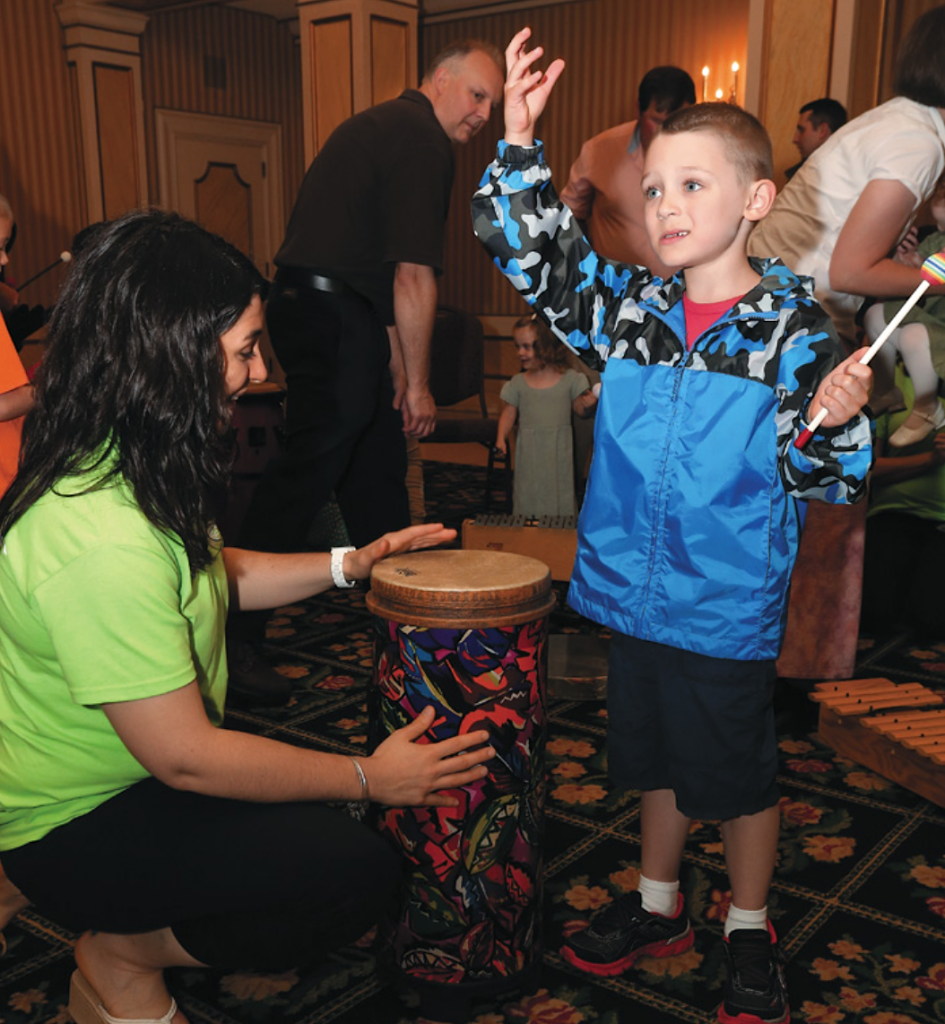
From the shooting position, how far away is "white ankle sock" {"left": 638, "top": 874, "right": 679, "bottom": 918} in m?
1.79

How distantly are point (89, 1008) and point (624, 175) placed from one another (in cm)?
278

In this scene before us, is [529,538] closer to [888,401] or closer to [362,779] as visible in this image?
[888,401]

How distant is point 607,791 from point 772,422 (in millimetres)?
1194

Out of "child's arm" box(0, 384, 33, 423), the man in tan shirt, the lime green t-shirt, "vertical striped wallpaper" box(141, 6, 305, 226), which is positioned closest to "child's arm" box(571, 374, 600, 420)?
the man in tan shirt

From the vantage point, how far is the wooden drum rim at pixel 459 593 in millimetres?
1548

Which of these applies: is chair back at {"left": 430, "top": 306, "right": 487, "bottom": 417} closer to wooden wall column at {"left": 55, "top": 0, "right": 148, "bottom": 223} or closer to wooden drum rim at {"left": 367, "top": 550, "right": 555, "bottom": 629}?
wooden wall column at {"left": 55, "top": 0, "right": 148, "bottom": 223}

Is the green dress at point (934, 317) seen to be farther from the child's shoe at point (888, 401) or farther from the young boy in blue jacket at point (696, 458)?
the young boy in blue jacket at point (696, 458)

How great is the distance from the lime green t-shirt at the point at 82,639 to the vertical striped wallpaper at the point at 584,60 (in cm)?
698

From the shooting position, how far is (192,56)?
9.06 meters

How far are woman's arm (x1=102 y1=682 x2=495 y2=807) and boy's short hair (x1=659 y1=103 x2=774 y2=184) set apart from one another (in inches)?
34.9

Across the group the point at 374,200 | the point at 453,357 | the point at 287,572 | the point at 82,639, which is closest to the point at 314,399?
the point at 374,200

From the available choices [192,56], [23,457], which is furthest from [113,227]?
[192,56]

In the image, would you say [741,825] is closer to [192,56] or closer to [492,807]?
[492,807]

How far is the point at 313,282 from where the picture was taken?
290 centimetres
